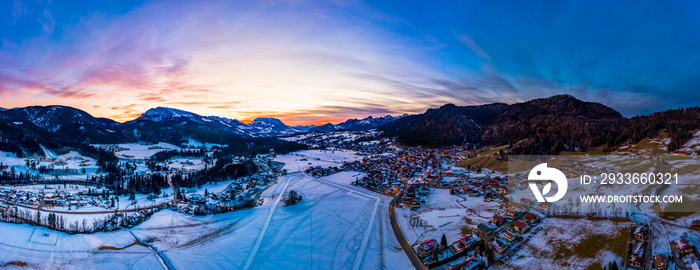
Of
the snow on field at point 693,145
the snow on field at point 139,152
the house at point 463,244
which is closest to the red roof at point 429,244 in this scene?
the house at point 463,244

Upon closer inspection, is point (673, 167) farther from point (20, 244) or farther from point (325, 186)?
point (20, 244)

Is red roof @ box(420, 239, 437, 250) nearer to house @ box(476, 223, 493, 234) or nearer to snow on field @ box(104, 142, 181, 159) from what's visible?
house @ box(476, 223, 493, 234)

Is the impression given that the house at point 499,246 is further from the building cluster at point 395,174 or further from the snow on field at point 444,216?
the building cluster at point 395,174

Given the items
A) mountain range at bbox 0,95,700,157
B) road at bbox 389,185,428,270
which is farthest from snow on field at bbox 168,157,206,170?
road at bbox 389,185,428,270

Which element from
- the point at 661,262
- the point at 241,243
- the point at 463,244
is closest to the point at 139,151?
the point at 241,243

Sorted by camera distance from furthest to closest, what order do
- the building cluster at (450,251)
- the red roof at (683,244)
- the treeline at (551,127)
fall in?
the treeline at (551,127), the building cluster at (450,251), the red roof at (683,244)

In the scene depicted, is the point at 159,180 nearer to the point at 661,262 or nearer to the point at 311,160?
the point at 311,160

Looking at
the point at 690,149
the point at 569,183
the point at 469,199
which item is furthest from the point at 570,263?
the point at 690,149
